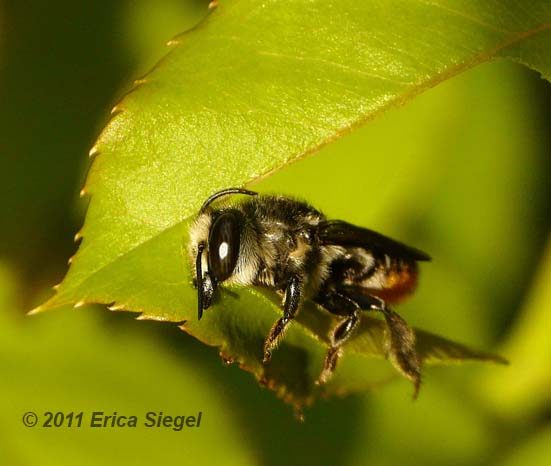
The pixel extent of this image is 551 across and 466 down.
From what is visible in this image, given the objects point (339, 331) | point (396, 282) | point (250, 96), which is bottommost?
point (396, 282)

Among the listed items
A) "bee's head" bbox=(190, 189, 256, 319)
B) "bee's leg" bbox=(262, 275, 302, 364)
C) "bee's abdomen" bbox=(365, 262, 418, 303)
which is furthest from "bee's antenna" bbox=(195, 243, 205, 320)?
"bee's abdomen" bbox=(365, 262, 418, 303)

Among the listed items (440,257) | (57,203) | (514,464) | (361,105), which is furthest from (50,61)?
(514,464)

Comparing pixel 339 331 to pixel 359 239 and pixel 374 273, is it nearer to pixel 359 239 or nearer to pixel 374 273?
pixel 359 239

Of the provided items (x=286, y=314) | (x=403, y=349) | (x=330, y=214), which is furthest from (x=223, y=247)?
(x=330, y=214)

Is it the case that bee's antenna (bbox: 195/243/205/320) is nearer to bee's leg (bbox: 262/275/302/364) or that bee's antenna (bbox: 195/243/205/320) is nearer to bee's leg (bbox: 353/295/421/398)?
bee's leg (bbox: 262/275/302/364)

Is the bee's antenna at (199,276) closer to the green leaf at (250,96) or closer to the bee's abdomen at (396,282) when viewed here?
the green leaf at (250,96)

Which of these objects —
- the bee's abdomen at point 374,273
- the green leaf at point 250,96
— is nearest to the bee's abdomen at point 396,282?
the bee's abdomen at point 374,273

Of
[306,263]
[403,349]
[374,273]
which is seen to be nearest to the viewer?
[403,349]
